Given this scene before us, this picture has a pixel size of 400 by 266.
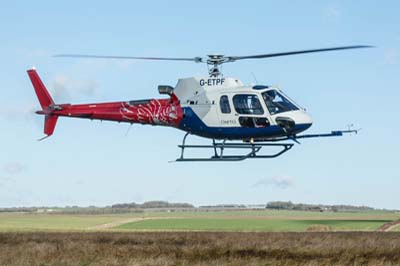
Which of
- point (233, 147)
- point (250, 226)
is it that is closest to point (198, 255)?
point (233, 147)

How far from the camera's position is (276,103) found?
30938 millimetres

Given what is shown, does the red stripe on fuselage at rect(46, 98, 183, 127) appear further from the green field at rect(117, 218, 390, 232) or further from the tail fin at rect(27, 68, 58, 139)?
the green field at rect(117, 218, 390, 232)

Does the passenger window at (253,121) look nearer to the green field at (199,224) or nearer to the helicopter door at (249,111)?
the helicopter door at (249,111)

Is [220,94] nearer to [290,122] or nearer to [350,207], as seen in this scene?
[290,122]

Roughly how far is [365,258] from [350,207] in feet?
496

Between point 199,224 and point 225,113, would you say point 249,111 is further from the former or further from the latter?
point 199,224

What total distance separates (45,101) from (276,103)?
11765 millimetres

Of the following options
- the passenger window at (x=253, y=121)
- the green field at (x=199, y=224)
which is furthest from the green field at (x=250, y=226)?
the passenger window at (x=253, y=121)

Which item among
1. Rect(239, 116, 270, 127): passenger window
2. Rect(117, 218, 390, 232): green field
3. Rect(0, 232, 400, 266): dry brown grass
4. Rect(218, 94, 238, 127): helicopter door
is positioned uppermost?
Rect(218, 94, 238, 127): helicopter door

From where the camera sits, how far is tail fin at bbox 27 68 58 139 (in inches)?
1375

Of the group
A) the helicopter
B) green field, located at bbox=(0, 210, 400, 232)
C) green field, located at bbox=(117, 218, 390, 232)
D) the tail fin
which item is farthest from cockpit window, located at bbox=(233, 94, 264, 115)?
green field, located at bbox=(117, 218, 390, 232)

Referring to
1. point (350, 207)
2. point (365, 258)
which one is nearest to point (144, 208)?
point (350, 207)

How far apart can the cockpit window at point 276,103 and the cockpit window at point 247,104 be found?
0.38 metres

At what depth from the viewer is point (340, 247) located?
28.8m
